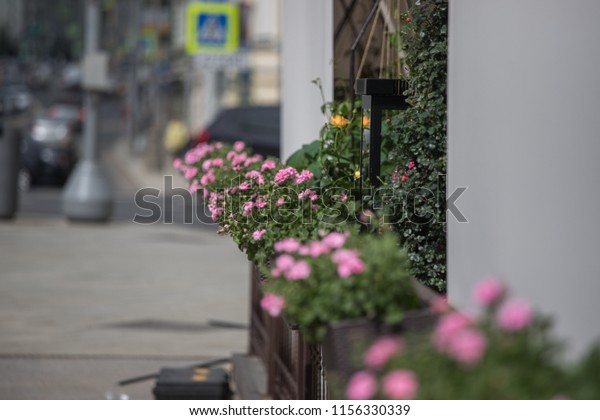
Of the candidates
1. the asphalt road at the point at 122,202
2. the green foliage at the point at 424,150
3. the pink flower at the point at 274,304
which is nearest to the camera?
the pink flower at the point at 274,304

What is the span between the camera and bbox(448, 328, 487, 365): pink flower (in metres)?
1.93

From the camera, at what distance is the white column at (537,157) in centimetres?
286

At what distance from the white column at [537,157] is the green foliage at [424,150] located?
0.88 metres

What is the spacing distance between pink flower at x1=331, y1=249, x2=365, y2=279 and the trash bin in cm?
1682

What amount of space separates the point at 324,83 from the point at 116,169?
99.8 feet

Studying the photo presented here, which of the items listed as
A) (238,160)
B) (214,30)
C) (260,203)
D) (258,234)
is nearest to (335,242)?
(258,234)

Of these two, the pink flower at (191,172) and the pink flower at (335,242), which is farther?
the pink flower at (191,172)

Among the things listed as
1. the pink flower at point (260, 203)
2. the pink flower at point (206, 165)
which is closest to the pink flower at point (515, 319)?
the pink flower at point (260, 203)

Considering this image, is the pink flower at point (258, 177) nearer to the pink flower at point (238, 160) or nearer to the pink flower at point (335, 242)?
the pink flower at point (238, 160)

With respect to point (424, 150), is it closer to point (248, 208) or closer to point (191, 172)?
point (248, 208)

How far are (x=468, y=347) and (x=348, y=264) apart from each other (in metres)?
0.80

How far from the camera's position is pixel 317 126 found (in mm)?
6754

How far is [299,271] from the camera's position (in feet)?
9.05

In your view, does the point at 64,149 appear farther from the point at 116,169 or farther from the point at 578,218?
the point at 578,218
